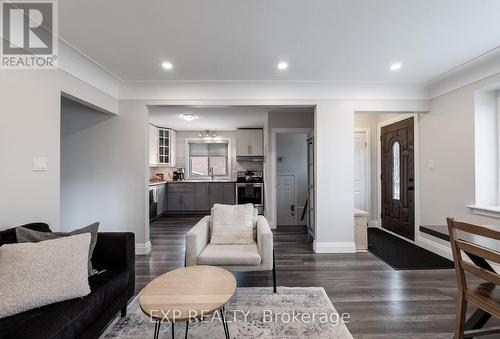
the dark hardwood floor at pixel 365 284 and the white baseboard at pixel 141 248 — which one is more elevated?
the white baseboard at pixel 141 248

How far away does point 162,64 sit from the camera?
2928 millimetres

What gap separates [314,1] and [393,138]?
3620mm

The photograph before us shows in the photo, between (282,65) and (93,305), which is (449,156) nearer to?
(282,65)

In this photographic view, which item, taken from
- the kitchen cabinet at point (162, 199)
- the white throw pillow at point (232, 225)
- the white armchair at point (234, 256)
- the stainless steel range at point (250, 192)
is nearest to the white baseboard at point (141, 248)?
the white throw pillow at point (232, 225)

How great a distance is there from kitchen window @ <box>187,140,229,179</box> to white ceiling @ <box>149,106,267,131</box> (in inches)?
24.2

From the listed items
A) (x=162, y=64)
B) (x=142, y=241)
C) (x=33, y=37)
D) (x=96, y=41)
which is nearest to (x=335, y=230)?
(x=142, y=241)

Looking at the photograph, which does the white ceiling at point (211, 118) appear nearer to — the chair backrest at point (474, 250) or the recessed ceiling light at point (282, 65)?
the recessed ceiling light at point (282, 65)

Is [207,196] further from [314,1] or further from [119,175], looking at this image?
[314,1]

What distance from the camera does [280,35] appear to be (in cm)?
229

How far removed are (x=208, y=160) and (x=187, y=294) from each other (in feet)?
20.1

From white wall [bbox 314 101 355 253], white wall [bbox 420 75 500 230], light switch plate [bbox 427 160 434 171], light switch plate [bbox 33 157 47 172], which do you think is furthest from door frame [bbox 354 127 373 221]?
light switch plate [bbox 33 157 47 172]

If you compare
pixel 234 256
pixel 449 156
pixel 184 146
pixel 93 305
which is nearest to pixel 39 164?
pixel 93 305

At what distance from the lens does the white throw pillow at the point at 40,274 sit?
4.36 feet

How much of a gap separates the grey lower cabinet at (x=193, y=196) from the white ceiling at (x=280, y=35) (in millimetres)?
3887
